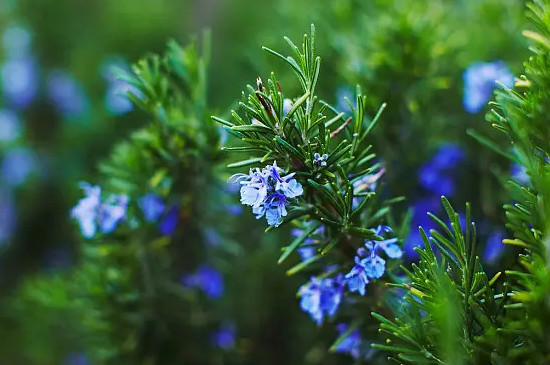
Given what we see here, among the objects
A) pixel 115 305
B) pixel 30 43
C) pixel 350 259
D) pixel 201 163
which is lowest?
pixel 350 259

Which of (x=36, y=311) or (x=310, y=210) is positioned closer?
(x=310, y=210)

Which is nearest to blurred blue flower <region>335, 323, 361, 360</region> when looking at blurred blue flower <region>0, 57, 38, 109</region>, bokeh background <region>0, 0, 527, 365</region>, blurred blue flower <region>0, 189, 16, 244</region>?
bokeh background <region>0, 0, 527, 365</region>

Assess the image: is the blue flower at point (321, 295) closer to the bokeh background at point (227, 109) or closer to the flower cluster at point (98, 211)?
the bokeh background at point (227, 109)

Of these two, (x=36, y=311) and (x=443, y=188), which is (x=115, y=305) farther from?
(x=443, y=188)

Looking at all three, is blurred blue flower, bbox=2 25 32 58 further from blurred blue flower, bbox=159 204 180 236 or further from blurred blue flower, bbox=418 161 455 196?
blurred blue flower, bbox=418 161 455 196

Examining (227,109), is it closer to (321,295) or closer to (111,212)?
(111,212)

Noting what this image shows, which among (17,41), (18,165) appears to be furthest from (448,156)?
(17,41)

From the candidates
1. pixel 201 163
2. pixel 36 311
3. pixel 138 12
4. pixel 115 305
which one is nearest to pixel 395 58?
pixel 201 163
